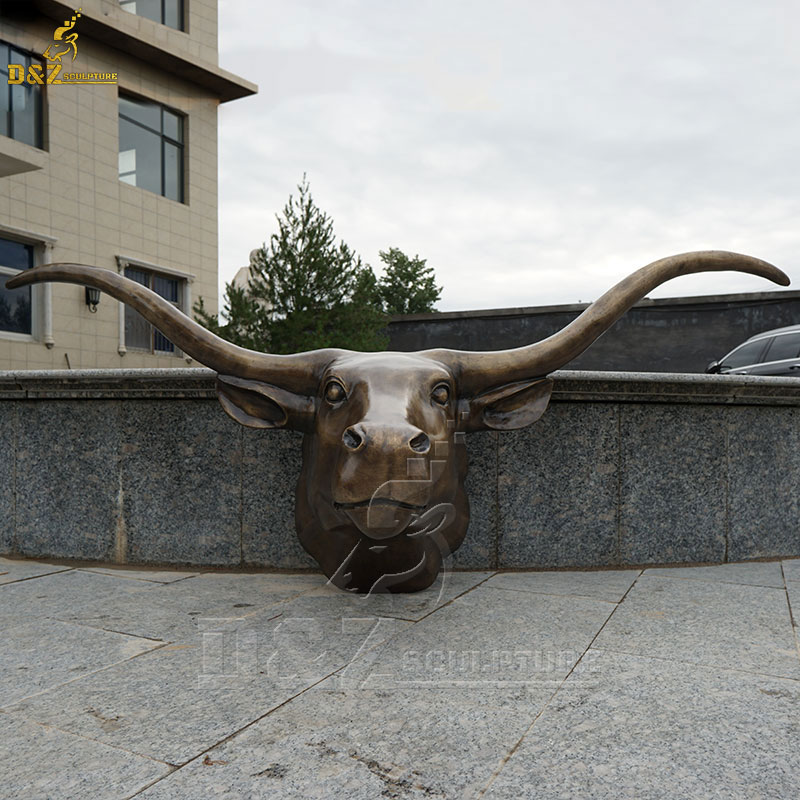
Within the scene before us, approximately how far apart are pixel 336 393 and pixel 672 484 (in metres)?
2.63

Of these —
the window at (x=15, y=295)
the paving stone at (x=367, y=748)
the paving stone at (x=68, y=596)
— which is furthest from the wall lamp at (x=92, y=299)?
the paving stone at (x=367, y=748)

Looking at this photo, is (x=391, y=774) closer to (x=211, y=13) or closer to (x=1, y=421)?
(x=1, y=421)

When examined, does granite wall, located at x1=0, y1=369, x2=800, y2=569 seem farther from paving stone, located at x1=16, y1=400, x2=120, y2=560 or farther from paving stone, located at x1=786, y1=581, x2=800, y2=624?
paving stone, located at x1=786, y1=581, x2=800, y2=624

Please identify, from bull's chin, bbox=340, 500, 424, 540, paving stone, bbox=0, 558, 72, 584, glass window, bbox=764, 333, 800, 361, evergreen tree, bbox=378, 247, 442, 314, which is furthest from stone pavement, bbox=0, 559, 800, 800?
evergreen tree, bbox=378, 247, 442, 314

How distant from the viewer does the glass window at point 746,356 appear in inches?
395

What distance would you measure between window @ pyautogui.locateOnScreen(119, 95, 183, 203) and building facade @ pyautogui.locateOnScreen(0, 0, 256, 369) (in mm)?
37

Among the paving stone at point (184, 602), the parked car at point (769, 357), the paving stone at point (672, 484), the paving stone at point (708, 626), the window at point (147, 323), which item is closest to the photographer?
the paving stone at point (708, 626)

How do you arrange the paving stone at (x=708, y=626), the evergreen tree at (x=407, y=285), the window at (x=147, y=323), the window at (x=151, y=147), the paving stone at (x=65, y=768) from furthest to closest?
the evergreen tree at (x=407, y=285) → the window at (x=151, y=147) → the window at (x=147, y=323) → the paving stone at (x=708, y=626) → the paving stone at (x=65, y=768)

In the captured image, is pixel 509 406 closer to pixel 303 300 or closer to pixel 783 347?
pixel 783 347

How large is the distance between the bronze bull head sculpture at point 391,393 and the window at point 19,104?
1453cm

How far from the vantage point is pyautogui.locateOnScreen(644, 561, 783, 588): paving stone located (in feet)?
13.3

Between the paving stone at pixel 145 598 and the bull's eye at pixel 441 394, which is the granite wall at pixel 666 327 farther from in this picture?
the bull's eye at pixel 441 394

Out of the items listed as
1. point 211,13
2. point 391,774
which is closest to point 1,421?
point 391,774

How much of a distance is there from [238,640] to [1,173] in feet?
48.0
